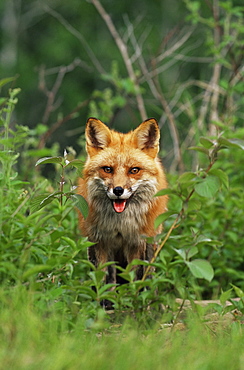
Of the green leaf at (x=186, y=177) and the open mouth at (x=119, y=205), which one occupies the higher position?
the green leaf at (x=186, y=177)

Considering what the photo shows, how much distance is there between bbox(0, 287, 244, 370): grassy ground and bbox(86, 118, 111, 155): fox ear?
5.43 feet

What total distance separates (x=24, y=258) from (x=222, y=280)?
9.90 ft

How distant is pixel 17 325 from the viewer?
2844 millimetres

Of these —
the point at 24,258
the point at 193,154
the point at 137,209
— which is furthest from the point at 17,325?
the point at 193,154

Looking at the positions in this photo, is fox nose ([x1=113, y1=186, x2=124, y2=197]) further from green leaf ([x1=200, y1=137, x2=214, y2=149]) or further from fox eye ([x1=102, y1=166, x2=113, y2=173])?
green leaf ([x1=200, y1=137, x2=214, y2=149])

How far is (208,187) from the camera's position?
12.4ft

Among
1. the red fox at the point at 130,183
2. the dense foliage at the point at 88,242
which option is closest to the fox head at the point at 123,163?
the red fox at the point at 130,183

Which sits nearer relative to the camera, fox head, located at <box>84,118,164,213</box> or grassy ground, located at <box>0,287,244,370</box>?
grassy ground, located at <box>0,287,244,370</box>

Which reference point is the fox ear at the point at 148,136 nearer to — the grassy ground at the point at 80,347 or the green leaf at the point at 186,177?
the green leaf at the point at 186,177

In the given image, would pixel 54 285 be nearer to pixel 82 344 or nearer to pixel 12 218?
pixel 12 218

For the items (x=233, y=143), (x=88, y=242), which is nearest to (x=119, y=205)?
(x=88, y=242)

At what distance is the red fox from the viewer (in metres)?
4.45

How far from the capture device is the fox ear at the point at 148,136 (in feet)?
14.8

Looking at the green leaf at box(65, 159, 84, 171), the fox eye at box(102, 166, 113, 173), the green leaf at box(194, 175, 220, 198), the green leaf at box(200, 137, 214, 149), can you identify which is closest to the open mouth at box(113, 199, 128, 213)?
the fox eye at box(102, 166, 113, 173)
